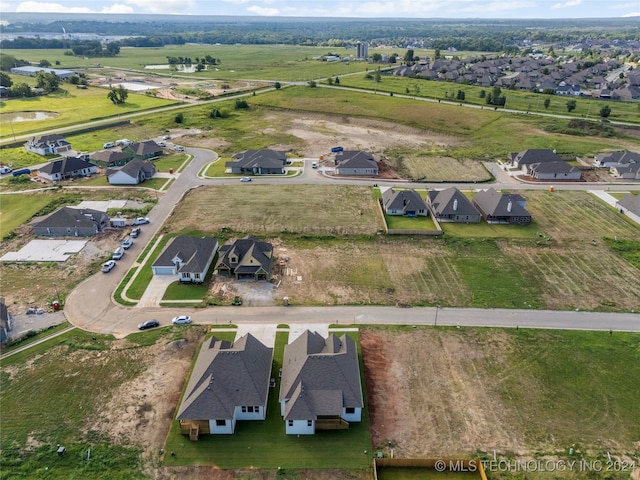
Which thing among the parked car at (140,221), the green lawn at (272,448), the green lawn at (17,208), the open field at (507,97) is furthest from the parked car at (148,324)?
the open field at (507,97)

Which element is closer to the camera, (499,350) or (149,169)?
(499,350)

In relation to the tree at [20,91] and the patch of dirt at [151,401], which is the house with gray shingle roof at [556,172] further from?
the tree at [20,91]

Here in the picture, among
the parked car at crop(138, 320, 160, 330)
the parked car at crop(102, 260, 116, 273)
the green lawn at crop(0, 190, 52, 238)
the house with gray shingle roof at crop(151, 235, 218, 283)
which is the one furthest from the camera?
the green lawn at crop(0, 190, 52, 238)

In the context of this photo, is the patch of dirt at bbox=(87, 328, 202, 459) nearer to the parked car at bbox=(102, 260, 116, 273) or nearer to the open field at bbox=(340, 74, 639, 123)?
the parked car at bbox=(102, 260, 116, 273)

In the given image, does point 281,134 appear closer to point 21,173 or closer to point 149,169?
point 149,169

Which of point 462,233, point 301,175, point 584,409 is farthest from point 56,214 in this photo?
point 584,409

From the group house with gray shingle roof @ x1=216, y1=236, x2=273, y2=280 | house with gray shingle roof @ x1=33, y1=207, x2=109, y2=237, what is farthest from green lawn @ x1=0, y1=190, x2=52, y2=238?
house with gray shingle roof @ x1=216, y1=236, x2=273, y2=280

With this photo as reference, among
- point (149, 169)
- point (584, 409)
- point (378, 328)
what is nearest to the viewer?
point (584, 409)
